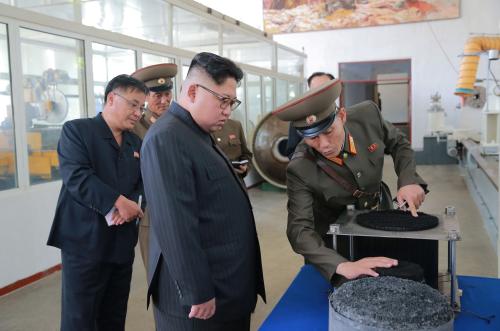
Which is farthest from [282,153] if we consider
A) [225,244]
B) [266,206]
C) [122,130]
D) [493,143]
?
[225,244]

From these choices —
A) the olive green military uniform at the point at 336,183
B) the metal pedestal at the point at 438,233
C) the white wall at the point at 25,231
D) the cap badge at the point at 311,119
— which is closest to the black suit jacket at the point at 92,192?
the olive green military uniform at the point at 336,183

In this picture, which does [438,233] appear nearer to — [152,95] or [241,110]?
[152,95]

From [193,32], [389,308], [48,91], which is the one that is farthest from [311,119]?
[193,32]

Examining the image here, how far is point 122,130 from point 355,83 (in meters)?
11.4

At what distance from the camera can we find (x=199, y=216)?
136 centimetres

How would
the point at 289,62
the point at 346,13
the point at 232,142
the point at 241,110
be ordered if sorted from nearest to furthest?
1. the point at 232,142
2. the point at 241,110
3. the point at 289,62
4. the point at 346,13

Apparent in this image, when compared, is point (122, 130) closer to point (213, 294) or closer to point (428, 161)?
point (213, 294)

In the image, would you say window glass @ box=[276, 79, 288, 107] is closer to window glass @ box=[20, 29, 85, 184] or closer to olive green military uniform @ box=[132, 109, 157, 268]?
window glass @ box=[20, 29, 85, 184]

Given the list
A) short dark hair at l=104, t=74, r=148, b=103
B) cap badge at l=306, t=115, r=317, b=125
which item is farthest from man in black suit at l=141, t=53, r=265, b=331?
short dark hair at l=104, t=74, r=148, b=103

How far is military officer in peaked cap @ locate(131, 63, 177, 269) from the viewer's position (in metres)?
2.86

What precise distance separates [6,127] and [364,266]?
3.27 meters

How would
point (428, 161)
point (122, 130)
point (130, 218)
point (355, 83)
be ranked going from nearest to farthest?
1. point (130, 218)
2. point (122, 130)
3. point (428, 161)
4. point (355, 83)

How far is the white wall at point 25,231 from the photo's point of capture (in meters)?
3.46

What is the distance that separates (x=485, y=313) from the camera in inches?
51.5
